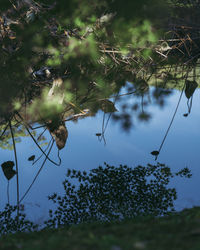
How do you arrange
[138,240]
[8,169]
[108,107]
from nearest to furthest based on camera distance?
[138,240] → [8,169] → [108,107]

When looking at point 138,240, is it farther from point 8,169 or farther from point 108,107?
point 108,107

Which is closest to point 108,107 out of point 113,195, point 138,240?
point 113,195

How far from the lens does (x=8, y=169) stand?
393 centimetres

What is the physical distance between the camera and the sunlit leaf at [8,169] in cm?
391

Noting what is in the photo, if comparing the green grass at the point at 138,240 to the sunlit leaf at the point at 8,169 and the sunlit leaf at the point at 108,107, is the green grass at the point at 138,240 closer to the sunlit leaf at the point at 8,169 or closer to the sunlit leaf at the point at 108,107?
the sunlit leaf at the point at 8,169

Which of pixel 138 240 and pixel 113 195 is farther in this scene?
pixel 113 195

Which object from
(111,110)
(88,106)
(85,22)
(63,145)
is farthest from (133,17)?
(88,106)

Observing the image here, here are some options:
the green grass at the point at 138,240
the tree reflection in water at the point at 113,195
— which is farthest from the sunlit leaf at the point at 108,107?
the green grass at the point at 138,240

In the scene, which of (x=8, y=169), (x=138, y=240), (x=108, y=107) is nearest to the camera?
(x=138, y=240)

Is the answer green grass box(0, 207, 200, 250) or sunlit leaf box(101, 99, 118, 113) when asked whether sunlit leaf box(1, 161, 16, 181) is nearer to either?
green grass box(0, 207, 200, 250)

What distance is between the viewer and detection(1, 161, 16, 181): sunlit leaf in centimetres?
391

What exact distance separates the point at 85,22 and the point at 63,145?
7.18 ft

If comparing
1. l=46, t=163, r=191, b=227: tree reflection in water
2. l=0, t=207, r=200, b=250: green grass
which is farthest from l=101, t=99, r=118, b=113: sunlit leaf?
l=0, t=207, r=200, b=250: green grass

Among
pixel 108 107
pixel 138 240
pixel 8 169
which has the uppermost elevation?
pixel 108 107
